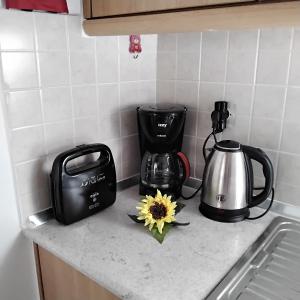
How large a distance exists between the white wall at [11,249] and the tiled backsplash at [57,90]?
2 centimetres

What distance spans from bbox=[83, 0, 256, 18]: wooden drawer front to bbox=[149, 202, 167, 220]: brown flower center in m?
0.51

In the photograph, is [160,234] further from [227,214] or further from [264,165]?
[264,165]

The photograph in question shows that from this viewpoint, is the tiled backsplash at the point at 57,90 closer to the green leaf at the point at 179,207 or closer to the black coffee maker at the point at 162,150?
the black coffee maker at the point at 162,150

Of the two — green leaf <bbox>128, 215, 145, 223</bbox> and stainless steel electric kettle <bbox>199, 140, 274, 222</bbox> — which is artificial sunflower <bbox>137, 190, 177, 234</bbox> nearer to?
green leaf <bbox>128, 215, 145, 223</bbox>

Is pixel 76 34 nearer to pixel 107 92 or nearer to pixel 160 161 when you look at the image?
pixel 107 92

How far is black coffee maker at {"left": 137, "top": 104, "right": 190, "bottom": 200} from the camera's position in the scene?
1.01 m

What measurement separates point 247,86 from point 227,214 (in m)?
0.41

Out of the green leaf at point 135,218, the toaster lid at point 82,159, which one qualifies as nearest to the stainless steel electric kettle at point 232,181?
the green leaf at point 135,218

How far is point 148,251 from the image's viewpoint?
2.62 feet

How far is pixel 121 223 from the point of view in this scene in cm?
94

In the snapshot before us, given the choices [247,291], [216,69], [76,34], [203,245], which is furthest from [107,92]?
[247,291]

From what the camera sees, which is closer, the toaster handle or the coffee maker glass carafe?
the toaster handle

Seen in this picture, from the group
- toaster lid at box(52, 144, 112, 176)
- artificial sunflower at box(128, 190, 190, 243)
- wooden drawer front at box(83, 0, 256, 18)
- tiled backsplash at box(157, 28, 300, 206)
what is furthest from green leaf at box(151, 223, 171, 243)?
wooden drawer front at box(83, 0, 256, 18)

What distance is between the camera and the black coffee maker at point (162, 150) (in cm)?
101
